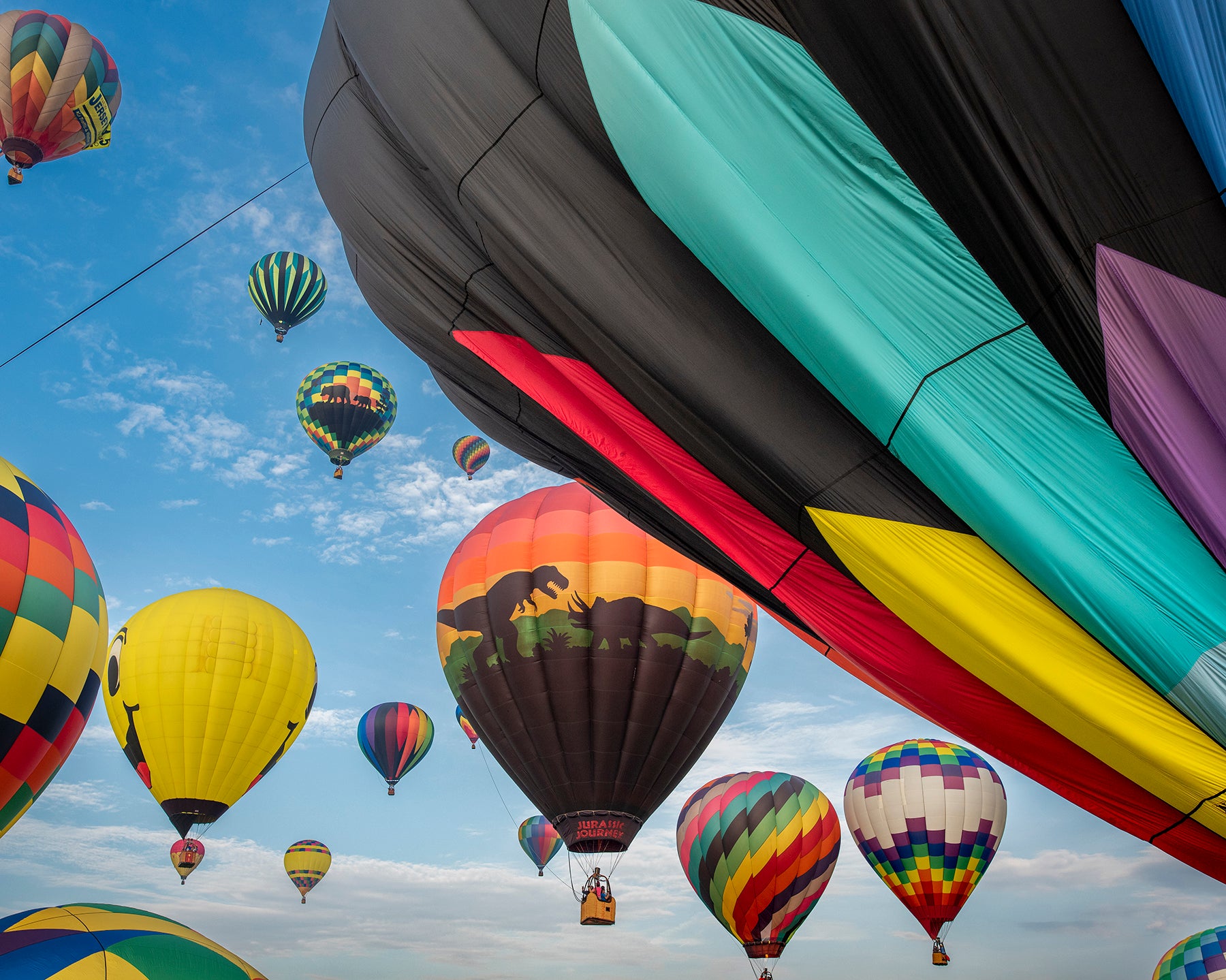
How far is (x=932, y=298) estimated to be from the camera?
291 centimetres

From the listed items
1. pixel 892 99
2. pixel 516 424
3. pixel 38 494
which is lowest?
pixel 892 99

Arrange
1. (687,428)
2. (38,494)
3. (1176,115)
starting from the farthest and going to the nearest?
(38,494), (687,428), (1176,115)

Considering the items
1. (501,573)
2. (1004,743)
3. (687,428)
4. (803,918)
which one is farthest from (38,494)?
(803,918)

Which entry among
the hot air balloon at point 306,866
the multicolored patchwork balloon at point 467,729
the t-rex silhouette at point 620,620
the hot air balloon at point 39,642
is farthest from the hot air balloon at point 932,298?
the hot air balloon at point 306,866

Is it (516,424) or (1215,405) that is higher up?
(516,424)

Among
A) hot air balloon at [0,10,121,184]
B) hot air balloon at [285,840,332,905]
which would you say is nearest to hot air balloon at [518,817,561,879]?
hot air balloon at [285,840,332,905]

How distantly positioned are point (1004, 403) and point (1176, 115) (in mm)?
869

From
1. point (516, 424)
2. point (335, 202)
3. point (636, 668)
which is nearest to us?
point (335, 202)

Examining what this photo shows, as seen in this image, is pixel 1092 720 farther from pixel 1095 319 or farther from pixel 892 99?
pixel 892 99

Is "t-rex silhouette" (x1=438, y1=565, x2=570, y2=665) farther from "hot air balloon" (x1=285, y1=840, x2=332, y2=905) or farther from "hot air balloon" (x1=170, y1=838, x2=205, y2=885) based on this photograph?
"hot air balloon" (x1=285, y1=840, x2=332, y2=905)

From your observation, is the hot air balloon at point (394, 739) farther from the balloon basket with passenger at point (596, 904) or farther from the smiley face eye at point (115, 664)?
the balloon basket with passenger at point (596, 904)

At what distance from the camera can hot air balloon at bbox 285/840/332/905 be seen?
30828 millimetres

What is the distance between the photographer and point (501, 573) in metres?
12.3

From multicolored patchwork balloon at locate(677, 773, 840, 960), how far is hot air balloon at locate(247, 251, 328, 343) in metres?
18.4
